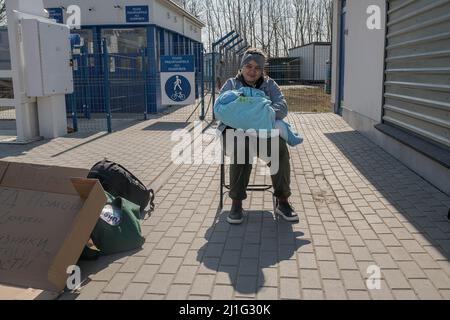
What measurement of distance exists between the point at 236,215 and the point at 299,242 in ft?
2.50

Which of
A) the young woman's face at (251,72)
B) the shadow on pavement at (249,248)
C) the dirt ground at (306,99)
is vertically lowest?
the shadow on pavement at (249,248)

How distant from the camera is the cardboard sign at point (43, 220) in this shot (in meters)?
3.23

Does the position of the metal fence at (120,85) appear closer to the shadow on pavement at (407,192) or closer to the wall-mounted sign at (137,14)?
the wall-mounted sign at (137,14)

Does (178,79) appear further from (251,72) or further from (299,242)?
(299,242)

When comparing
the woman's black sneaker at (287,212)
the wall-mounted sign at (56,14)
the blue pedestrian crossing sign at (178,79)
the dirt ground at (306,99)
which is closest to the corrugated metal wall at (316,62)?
the dirt ground at (306,99)

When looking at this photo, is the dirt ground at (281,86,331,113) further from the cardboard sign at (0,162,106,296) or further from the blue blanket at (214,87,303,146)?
the cardboard sign at (0,162,106,296)

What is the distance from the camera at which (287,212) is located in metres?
4.68

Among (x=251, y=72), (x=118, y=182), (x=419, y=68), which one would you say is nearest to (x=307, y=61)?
(x=419, y=68)

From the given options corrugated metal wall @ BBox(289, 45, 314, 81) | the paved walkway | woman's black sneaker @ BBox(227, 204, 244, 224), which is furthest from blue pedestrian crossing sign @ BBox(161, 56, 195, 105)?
corrugated metal wall @ BBox(289, 45, 314, 81)

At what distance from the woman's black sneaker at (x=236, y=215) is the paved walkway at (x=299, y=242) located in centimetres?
7

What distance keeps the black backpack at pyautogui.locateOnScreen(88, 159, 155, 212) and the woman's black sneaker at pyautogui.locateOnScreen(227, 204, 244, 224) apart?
94cm

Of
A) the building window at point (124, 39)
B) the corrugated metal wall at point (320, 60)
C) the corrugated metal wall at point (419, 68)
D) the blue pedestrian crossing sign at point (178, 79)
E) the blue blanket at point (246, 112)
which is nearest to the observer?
the blue blanket at point (246, 112)
